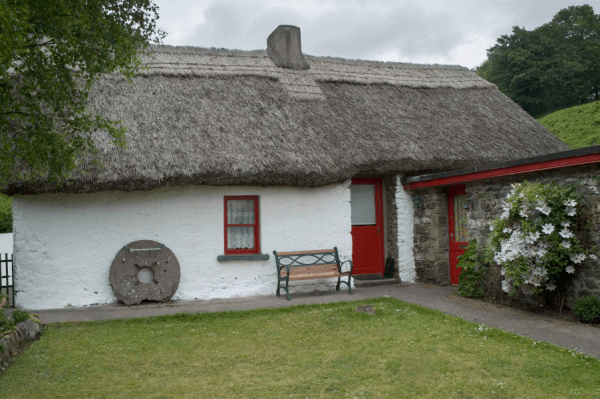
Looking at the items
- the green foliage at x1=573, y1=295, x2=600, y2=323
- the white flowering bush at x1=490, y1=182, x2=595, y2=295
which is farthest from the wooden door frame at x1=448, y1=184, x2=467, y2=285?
the green foliage at x1=573, y1=295, x2=600, y2=323

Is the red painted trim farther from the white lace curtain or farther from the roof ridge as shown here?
the roof ridge

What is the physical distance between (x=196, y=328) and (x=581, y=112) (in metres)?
21.0

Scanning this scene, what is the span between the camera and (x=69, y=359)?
5188mm

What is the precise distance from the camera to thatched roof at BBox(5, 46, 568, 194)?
8016 millimetres

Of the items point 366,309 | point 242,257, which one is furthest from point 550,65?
point 366,309

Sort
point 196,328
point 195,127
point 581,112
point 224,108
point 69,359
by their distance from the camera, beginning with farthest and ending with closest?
point 581,112 → point 224,108 → point 195,127 → point 196,328 → point 69,359

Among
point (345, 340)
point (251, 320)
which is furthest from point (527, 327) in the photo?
point (251, 320)

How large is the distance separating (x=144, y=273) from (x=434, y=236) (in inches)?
218

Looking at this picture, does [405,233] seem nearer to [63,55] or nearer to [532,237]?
[532,237]

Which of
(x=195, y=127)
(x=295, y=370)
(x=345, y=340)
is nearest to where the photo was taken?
(x=295, y=370)

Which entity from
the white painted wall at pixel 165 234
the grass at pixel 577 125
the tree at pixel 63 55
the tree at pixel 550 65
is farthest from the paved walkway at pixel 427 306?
the tree at pixel 550 65

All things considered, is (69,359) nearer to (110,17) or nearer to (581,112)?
(110,17)

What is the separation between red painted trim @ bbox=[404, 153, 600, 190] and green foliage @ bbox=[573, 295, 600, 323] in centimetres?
173

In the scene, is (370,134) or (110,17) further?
(370,134)
